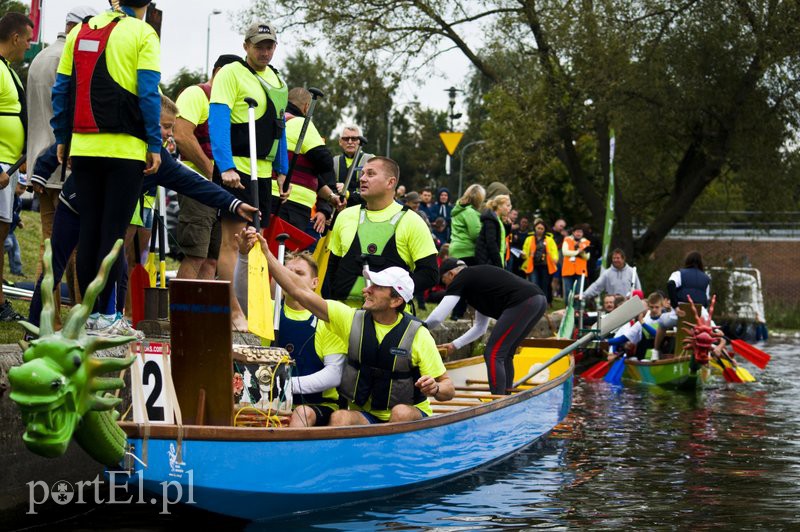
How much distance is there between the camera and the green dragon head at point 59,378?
4.95 m

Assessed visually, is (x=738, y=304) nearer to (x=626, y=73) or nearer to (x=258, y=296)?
(x=626, y=73)

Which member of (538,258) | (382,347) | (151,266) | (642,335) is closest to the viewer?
(382,347)

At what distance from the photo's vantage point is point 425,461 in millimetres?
8102

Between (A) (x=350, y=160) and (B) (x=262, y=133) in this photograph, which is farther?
(A) (x=350, y=160)

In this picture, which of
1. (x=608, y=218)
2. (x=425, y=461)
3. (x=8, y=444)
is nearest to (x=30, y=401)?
(x=8, y=444)

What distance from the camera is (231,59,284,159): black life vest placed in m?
8.94

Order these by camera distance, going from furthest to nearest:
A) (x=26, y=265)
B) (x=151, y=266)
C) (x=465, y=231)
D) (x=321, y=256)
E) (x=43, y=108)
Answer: (x=26, y=265) → (x=465, y=231) → (x=321, y=256) → (x=151, y=266) → (x=43, y=108)

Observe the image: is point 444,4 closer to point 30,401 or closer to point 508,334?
point 508,334

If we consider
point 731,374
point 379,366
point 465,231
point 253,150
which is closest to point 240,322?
point 253,150

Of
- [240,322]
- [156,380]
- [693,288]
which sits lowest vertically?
[156,380]

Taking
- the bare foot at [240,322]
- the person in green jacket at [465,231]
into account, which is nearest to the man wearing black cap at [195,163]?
the bare foot at [240,322]

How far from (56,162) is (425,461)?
10.7ft

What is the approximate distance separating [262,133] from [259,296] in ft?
6.34

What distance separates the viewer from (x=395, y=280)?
748 centimetres
